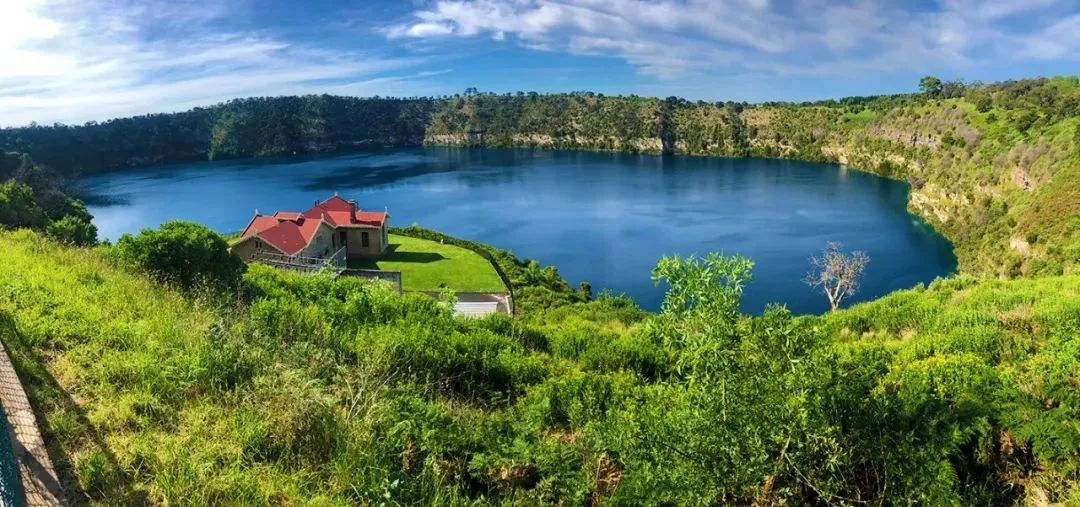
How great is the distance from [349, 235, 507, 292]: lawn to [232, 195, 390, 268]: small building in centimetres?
142

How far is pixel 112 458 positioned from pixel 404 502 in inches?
84.9

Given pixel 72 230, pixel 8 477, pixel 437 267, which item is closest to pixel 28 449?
pixel 8 477

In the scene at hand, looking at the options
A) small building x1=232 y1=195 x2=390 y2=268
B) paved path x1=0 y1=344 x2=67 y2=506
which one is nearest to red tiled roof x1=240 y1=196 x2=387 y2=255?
small building x1=232 y1=195 x2=390 y2=268

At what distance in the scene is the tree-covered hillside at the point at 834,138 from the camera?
48.4 m

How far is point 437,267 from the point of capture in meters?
40.2

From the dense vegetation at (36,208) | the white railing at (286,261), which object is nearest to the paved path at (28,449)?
the dense vegetation at (36,208)

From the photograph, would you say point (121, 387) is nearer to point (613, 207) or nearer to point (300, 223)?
point (300, 223)

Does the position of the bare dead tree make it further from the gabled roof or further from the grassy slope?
the grassy slope

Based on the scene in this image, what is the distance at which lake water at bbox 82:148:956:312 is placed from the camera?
160 feet

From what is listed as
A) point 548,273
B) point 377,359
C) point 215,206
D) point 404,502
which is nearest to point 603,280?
point 548,273

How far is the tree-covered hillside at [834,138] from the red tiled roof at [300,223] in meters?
39.8

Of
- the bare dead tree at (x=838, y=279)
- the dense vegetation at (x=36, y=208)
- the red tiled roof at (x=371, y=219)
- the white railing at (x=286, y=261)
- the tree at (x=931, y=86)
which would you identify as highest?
the tree at (x=931, y=86)

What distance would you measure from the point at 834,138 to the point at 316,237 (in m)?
121

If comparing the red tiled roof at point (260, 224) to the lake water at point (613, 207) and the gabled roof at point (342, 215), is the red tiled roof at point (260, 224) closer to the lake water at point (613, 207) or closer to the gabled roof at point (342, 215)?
the gabled roof at point (342, 215)
